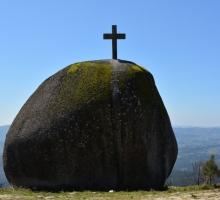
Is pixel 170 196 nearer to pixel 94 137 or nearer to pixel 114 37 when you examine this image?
pixel 94 137

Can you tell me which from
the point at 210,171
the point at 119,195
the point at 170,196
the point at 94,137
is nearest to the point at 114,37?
the point at 94,137

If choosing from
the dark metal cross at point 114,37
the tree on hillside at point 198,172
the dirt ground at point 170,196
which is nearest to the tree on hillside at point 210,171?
the tree on hillside at point 198,172

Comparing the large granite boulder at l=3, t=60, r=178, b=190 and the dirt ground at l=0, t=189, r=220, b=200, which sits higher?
the large granite boulder at l=3, t=60, r=178, b=190

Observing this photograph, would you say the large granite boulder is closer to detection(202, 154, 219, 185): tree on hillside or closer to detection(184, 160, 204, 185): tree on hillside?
detection(202, 154, 219, 185): tree on hillside

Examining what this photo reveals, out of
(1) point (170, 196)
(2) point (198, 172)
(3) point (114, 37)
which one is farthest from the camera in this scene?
(2) point (198, 172)

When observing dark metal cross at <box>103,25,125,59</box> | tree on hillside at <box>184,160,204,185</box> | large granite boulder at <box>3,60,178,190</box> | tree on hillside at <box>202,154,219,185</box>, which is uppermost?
dark metal cross at <box>103,25,125,59</box>

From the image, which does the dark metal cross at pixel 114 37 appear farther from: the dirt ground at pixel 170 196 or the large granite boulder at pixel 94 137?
the dirt ground at pixel 170 196

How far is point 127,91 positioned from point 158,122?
1820mm

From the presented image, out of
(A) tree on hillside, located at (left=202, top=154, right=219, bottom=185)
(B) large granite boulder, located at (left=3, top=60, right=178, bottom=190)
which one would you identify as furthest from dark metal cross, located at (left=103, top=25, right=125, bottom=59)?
(A) tree on hillside, located at (left=202, top=154, right=219, bottom=185)

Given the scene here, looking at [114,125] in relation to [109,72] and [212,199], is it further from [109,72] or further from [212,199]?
[212,199]

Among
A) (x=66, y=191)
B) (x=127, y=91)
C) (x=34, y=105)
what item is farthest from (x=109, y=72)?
(x=66, y=191)

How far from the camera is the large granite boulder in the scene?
1511 cm

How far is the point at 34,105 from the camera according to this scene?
16.6 meters

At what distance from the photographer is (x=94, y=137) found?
1509 cm
